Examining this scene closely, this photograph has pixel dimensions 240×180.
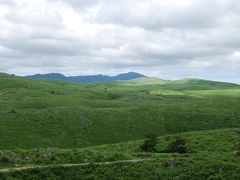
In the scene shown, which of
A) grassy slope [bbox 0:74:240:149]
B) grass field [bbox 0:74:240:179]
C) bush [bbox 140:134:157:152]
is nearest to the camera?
grass field [bbox 0:74:240:179]

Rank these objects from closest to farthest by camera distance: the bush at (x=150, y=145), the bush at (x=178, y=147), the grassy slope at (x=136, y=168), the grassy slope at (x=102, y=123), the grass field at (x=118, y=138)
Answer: the grassy slope at (x=136, y=168) < the grass field at (x=118, y=138) < the bush at (x=178, y=147) < the bush at (x=150, y=145) < the grassy slope at (x=102, y=123)

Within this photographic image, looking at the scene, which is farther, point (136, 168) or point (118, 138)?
point (118, 138)

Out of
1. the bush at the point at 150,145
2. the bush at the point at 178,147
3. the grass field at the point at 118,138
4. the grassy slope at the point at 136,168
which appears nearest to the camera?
A: the grassy slope at the point at 136,168

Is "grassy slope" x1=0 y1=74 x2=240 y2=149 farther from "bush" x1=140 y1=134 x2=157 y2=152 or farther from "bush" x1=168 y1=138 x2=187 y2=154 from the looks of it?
"bush" x1=168 y1=138 x2=187 y2=154

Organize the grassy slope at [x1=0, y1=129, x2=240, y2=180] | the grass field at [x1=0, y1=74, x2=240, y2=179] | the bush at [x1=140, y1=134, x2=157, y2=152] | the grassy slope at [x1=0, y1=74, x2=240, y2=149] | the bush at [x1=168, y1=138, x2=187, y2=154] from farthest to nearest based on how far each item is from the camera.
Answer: the grassy slope at [x1=0, y1=74, x2=240, y2=149] < the bush at [x1=140, y1=134, x2=157, y2=152] < the bush at [x1=168, y1=138, x2=187, y2=154] < the grass field at [x1=0, y1=74, x2=240, y2=179] < the grassy slope at [x1=0, y1=129, x2=240, y2=180]

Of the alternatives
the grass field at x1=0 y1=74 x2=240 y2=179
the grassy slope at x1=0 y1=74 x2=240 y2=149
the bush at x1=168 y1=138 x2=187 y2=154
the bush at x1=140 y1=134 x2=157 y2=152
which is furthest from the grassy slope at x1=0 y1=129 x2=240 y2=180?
the grassy slope at x1=0 y1=74 x2=240 y2=149

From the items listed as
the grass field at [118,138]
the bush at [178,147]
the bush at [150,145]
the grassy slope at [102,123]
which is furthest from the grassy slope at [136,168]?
the grassy slope at [102,123]

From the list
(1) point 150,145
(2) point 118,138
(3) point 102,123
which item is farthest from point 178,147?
(3) point 102,123

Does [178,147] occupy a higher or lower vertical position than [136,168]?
lower

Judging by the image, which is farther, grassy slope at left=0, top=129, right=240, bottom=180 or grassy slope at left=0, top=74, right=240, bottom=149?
grassy slope at left=0, top=74, right=240, bottom=149

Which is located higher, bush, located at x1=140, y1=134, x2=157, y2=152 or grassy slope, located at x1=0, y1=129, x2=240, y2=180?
grassy slope, located at x1=0, y1=129, x2=240, y2=180

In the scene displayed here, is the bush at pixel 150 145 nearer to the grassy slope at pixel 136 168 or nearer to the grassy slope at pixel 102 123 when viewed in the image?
the grassy slope at pixel 136 168

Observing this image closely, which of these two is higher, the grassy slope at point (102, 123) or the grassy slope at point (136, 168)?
the grassy slope at point (136, 168)

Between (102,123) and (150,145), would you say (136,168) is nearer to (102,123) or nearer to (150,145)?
(150,145)
